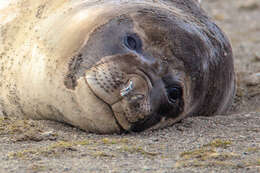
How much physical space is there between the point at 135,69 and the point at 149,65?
0.15 m

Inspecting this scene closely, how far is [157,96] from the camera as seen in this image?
162 inches

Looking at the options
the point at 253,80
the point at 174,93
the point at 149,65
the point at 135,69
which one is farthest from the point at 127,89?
the point at 253,80

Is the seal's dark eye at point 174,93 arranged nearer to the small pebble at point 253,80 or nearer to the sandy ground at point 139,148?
the sandy ground at point 139,148

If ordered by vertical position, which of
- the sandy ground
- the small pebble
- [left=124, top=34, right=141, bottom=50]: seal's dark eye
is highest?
[left=124, top=34, right=141, bottom=50]: seal's dark eye

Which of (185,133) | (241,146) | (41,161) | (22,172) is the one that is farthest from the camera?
(185,133)

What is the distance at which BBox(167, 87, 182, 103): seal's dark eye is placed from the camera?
13.9 ft

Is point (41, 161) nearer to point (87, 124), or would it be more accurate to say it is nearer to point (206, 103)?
point (87, 124)

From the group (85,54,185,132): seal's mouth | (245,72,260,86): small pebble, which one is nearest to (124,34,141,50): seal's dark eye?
(85,54,185,132): seal's mouth

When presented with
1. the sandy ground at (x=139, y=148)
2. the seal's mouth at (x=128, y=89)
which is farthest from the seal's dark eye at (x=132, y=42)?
the sandy ground at (x=139, y=148)

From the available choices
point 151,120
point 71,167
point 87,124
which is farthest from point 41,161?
point 151,120

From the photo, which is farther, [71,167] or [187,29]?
[187,29]

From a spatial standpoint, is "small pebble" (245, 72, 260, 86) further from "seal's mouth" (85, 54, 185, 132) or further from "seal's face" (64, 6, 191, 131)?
"seal's mouth" (85, 54, 185, 132)

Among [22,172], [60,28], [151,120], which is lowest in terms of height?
[22,172]

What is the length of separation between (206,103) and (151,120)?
2.71ft
